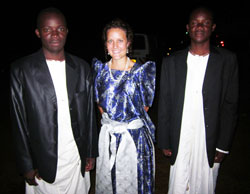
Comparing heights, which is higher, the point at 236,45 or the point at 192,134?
the point at 236,45

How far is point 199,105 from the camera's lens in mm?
2117

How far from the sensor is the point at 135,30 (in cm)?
1978

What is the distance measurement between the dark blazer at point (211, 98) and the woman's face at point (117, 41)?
471 mm

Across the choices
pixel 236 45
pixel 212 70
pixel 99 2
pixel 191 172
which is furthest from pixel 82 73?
pixel 236 45

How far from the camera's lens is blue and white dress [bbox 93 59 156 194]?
7.00ft

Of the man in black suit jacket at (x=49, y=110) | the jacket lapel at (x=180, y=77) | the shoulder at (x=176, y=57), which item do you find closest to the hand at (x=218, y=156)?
the jacket lapel at (x=180, y=77)

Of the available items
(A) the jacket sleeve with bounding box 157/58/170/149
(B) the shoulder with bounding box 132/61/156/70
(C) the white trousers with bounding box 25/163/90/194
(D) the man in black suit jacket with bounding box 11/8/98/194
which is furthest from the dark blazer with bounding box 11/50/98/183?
(A) the jacket sleeve with bounding box 157/58/170/149

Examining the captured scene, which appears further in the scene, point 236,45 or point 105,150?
point 236,45

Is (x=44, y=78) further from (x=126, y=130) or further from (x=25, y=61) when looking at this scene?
(x=126, y=130)

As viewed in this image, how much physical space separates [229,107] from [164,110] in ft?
2.18

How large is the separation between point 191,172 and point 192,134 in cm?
44

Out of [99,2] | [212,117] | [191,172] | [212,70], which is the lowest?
[191,172]

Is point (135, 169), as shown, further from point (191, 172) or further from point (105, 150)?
point (191, 172)

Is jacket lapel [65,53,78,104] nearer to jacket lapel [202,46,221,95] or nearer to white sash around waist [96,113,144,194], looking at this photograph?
white sash around waist [96,113,144,194]
